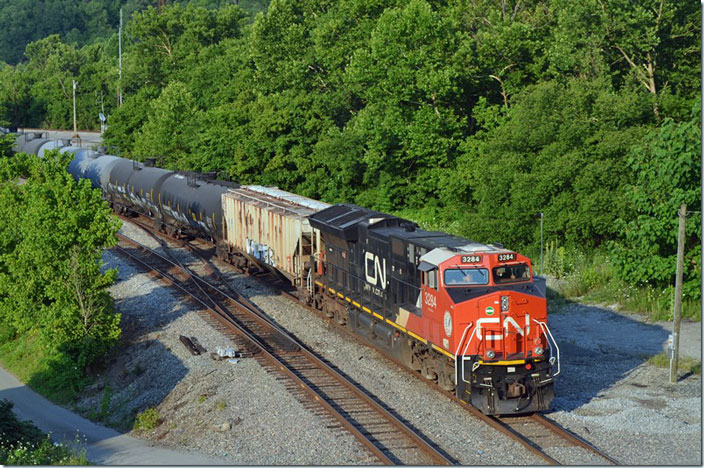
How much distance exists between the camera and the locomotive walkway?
1869cm

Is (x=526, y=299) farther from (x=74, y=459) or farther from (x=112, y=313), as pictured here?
(x=112, y=313)

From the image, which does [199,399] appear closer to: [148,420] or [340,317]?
[148,420]

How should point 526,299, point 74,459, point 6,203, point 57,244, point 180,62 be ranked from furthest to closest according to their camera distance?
point 180,62
point 6,203
point 57,244
point 526,299
point 74,459

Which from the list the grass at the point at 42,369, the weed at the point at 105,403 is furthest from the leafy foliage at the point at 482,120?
the grass at the point at 42,369

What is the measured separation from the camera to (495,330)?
19156 mm

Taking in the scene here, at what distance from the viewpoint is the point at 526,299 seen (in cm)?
1944

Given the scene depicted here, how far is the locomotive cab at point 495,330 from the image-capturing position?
62.7 ft

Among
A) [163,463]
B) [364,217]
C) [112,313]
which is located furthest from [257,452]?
[112,313]

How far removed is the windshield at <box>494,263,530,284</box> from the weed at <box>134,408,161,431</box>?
994 centimetres

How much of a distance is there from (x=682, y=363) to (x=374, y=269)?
9.54 m

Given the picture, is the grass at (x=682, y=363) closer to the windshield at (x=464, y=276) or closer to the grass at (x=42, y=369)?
the windshield at (x=464, y=276)

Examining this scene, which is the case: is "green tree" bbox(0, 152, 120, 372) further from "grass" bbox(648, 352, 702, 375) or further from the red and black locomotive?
"grass" bbox(648, 352, 702, 375)


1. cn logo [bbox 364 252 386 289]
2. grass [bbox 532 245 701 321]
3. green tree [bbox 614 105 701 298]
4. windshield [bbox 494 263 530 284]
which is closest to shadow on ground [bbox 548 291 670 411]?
grass [bbox 532 245 701 321]

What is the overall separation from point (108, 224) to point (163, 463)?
43.3 feet
